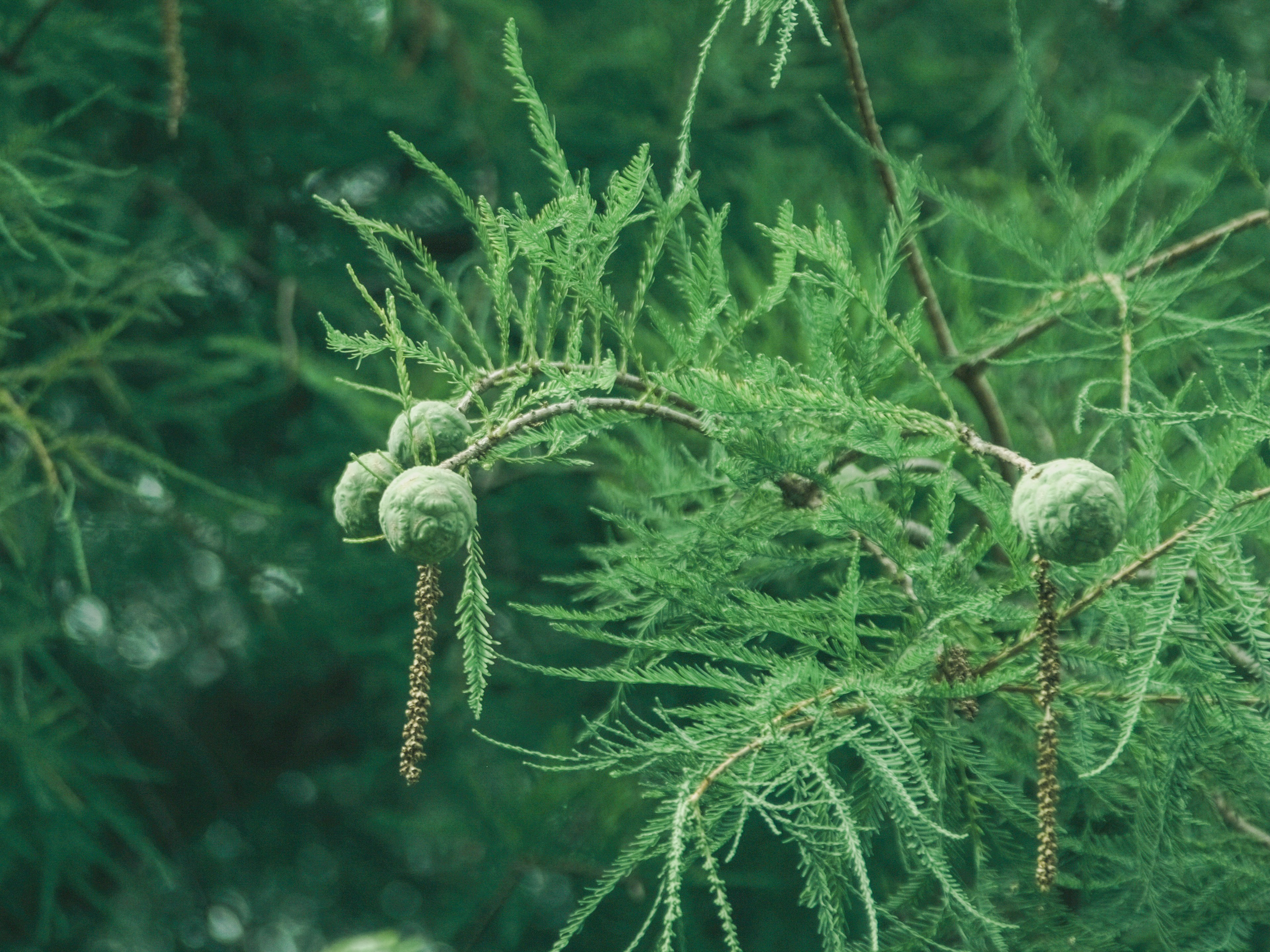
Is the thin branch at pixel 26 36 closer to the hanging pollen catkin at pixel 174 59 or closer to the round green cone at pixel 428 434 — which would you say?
the hanging pollen catkin at pixel 174 59

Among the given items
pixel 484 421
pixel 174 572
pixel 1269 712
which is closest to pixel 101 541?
pixel 174 572

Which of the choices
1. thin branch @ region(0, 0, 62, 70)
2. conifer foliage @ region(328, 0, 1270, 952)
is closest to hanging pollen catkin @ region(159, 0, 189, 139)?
thin branch @ region(0, 0, 62, 70)

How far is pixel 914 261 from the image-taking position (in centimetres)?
118

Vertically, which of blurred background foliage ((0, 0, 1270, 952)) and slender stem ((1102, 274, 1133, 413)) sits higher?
slender stem ((1102, 274, 1133, 413))

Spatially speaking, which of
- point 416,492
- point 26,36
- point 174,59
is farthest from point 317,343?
point 416,492

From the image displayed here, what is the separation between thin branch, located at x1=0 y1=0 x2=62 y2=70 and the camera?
174cm

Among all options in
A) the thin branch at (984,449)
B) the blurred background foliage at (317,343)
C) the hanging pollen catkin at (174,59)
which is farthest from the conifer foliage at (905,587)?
the blurred background foliage at (317,343)

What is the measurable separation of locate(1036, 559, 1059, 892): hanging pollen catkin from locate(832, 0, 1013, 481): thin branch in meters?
0.28

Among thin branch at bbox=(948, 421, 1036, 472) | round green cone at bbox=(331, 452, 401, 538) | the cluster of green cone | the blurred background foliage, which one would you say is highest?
Answer: thin branch at bbox=(948, 421, 1036, 472)

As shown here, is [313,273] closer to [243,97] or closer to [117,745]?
[243,97]

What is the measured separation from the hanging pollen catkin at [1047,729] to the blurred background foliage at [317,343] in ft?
3.46

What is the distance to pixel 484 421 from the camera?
2.90 feet

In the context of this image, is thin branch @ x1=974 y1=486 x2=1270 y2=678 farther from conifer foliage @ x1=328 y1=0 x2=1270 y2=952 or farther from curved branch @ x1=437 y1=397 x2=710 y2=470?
curved branch @ x1=437 y1=397 x2=710 y2=470

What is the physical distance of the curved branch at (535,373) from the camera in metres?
0.89
